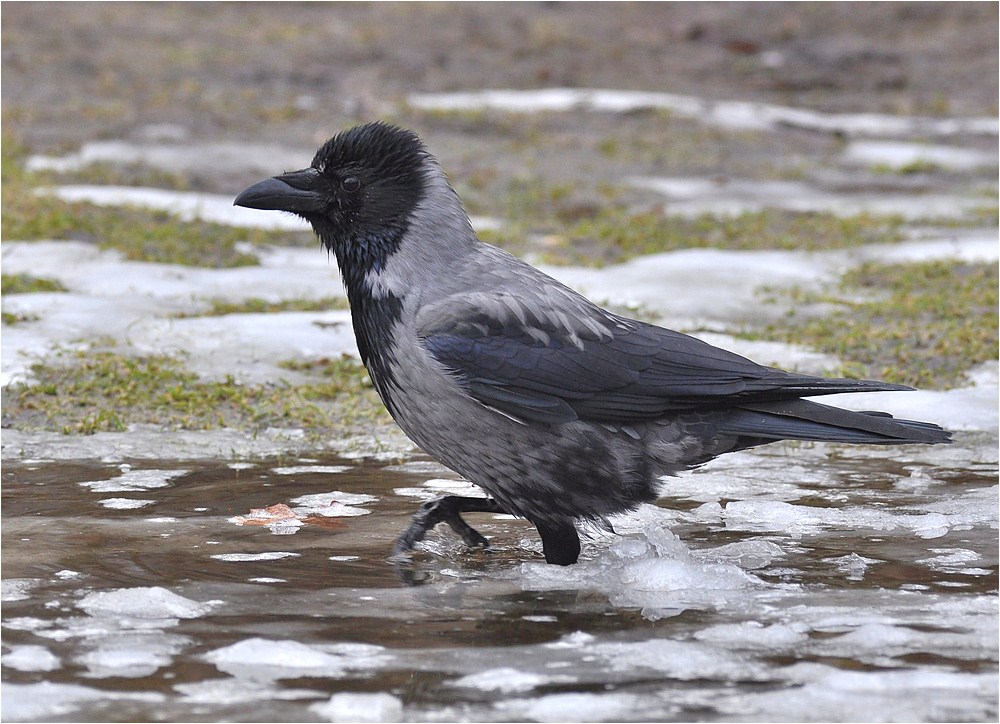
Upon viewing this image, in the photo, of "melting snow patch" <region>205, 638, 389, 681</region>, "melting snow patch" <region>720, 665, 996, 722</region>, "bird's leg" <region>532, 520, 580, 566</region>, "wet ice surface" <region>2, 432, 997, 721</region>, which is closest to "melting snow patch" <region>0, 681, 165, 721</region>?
"wet ice surface" <region>2, 432, 997, 721</region>

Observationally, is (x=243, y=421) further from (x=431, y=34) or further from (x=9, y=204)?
(x=431, y=34)

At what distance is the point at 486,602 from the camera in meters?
3.64

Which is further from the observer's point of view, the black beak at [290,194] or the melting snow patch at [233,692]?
the black beak at [290,194]

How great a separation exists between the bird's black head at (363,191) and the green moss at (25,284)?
317 centimetres

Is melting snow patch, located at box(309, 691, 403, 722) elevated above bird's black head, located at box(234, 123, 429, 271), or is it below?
below

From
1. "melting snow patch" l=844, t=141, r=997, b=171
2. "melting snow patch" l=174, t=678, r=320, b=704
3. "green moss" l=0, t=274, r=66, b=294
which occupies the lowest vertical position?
"melting snow patch" l=174, t=678, r=320, b=704

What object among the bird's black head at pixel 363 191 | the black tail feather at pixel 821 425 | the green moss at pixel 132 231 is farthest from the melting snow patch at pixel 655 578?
the green moss at pixel 132 231

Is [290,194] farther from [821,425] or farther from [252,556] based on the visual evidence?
[821,425]

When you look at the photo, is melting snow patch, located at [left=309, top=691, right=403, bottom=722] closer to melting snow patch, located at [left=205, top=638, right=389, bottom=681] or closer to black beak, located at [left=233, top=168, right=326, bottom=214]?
melting snow patch, located at [left=205, top=638, right=389, bottom=681]

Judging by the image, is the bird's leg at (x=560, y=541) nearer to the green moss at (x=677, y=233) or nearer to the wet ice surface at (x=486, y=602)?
the wet ice surface at (x=486, y=602)

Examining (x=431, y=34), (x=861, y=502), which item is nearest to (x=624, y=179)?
(x=431, y=34)

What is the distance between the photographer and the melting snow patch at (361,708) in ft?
9.06

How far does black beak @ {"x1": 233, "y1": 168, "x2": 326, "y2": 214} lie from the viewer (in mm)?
4559

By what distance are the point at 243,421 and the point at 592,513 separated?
82.4 inches
